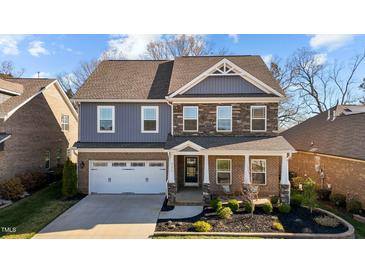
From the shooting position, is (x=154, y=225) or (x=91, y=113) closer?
(x=154, y=225)

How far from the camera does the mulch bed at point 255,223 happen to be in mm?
9562

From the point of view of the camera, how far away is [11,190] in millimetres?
14133

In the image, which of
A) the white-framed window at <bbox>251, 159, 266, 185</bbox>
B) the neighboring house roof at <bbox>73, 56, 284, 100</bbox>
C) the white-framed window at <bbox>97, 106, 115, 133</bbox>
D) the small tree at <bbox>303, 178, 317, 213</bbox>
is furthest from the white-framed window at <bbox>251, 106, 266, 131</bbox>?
the white-framed window at <bbox>97, 106, 115, 133</bbox>

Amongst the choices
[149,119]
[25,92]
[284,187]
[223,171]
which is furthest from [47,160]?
[284,187]

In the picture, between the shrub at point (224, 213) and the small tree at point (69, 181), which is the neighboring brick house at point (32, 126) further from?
the shrub at point (224, 213)

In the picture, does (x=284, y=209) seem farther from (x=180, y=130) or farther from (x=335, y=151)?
(x=180, y=130)

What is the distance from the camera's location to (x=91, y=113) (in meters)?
14.9

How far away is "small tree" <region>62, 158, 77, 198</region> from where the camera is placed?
14.1m

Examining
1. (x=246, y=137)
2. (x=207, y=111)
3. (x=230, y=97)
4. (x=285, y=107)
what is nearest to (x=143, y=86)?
(x=207, y=111)

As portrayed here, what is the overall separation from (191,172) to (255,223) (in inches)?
234

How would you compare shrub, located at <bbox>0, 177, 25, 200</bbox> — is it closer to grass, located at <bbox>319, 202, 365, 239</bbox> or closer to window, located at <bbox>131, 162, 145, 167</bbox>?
window, located at <bbox>131, 162, 145, 167</bbox>

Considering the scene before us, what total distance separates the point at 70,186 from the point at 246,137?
10.4 metres

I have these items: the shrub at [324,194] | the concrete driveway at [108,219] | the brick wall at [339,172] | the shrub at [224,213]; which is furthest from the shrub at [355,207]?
the concrete driveway at [108,219]

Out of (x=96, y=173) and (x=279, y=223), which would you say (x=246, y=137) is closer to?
(x=279, y=223)
